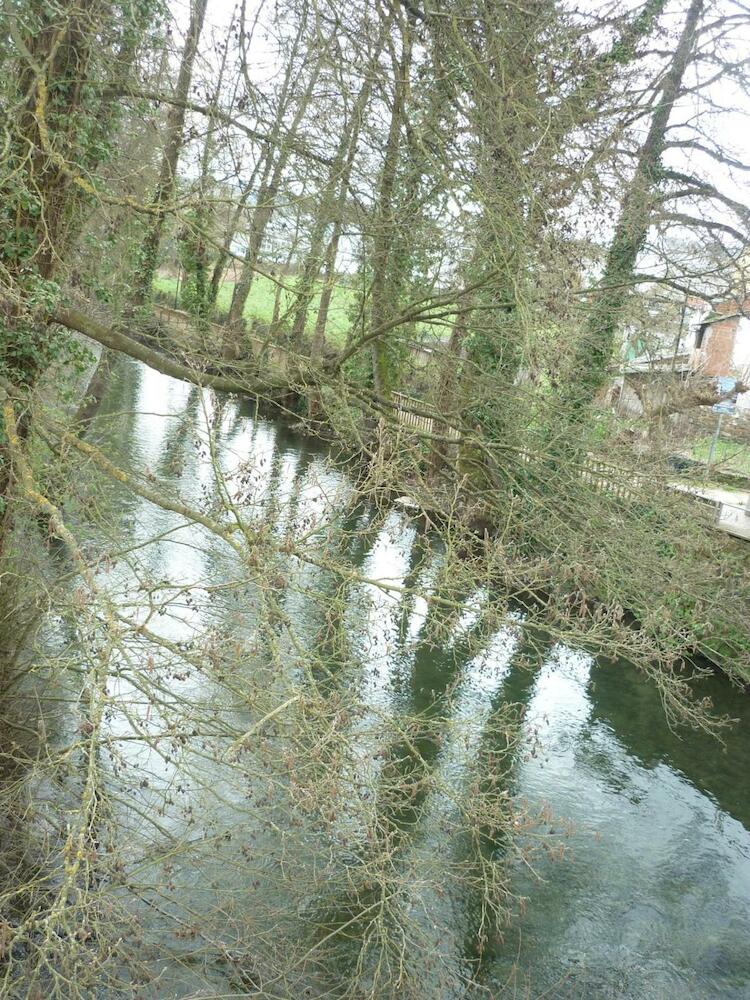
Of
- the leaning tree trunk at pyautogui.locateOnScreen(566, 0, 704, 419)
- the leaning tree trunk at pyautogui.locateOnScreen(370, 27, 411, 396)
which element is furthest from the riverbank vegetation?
the leaning tree trunk at pyautogui.locateOnScreen(566, 0, 704, 419)

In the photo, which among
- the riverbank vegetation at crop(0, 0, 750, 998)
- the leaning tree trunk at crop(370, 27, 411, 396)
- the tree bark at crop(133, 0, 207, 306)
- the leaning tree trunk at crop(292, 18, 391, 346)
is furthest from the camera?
the leaning tree trunk at crop(370, 27, 411, 396)

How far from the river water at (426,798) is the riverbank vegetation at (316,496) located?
0.08m

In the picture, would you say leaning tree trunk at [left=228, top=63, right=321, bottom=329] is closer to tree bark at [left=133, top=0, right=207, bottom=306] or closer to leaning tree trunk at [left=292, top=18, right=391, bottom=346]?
leaning tree trunk at [left=292, top=18, right=391, bottom=346]

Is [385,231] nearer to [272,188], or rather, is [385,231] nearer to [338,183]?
[338,183]

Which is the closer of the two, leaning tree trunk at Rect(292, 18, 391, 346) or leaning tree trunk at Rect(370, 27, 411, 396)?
leaning tree trunk at Rect(292, 18, 391, 346)

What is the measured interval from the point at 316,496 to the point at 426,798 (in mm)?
2852

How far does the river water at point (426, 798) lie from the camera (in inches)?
231

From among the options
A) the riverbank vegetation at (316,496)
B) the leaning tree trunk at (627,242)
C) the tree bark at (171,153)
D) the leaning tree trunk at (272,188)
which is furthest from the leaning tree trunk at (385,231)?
the leaning tree trunk at (627,242)

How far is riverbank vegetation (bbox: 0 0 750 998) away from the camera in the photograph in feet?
18.6

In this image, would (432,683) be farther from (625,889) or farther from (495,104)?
(495,104)

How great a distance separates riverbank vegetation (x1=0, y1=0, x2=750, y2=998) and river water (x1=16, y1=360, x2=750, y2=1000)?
8cm

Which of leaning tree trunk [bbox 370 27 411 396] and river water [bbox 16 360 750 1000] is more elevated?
leaning tree trunk [bbox 370 27 411 396]

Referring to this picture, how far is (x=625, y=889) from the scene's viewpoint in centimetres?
847

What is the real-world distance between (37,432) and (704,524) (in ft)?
20.8
